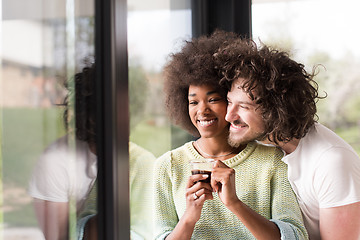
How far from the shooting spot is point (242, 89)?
5.65 ft

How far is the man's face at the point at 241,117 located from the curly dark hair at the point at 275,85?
0.03 meters

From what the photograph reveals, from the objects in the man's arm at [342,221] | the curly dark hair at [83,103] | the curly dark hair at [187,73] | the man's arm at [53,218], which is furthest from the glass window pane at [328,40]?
the man's arm at [53,218]

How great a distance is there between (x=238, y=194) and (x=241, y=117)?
0.34 metres

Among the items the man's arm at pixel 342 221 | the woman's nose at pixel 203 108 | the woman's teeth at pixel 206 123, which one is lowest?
the man's arm at pixel 342 221

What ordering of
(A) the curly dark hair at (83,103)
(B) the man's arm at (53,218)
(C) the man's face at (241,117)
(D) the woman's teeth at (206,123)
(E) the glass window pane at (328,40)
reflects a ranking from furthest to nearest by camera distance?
(E) the glass window pane at (328,40), (D) the woman's teeth at (206,123), (C) the man's face at (241,117), (A) the curly dark hair at (83,103), (B) the man's arm at (53,218)

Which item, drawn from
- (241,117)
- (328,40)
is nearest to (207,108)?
(241,117)

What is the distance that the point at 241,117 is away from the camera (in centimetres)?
174

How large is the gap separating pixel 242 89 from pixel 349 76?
1160 mm

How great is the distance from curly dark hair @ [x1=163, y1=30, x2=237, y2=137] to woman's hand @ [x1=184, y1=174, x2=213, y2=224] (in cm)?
38

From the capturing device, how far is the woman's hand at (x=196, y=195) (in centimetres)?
165

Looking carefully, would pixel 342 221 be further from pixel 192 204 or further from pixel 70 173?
pixel 70 173

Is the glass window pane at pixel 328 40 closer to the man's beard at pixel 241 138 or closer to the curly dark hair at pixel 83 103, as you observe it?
the man's beard at pixel 241 138

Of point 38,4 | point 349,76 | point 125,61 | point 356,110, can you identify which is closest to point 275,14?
point 349,76

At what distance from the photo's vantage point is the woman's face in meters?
1.81
